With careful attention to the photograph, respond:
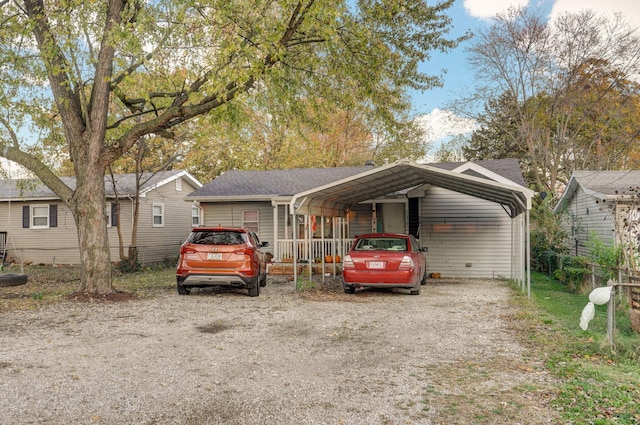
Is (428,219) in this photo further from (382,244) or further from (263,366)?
(263,366)

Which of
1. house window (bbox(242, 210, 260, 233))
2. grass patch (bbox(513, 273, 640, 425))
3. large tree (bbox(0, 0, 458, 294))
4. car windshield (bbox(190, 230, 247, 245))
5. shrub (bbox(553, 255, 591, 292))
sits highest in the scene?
large tree (bbox(0, 0, 458, 294))

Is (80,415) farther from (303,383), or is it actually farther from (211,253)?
(211,253)

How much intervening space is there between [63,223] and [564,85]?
26.9 meters

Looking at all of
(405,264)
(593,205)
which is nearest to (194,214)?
(405,264)

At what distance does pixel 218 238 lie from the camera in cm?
1205

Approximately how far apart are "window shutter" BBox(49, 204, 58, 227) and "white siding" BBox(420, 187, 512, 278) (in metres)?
16.7

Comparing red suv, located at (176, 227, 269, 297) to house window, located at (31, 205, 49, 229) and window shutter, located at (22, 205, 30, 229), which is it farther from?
window shutter, located at (22, 205, 30, 229)

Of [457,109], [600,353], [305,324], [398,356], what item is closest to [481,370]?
[398,356]

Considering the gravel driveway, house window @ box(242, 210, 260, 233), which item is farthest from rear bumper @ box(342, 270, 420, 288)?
house window @ box(242, 210, 260, 233)

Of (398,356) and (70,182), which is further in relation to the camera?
(70,182)

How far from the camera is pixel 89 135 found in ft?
40.4

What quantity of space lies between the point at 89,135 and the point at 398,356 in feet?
30.6

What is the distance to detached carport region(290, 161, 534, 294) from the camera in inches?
472

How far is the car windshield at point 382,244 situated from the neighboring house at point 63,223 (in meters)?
13.2
